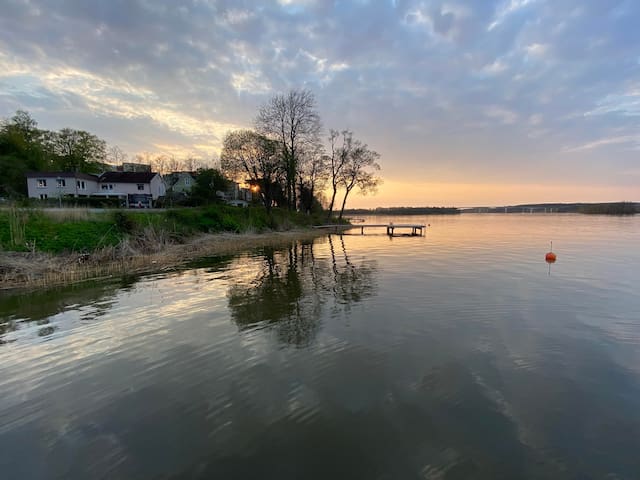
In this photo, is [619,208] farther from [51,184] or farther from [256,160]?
[51,184]

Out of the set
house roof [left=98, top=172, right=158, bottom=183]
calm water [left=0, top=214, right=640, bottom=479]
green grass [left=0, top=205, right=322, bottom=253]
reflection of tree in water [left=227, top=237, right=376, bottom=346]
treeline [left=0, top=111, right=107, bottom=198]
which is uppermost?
treeline [left=0, top=111, right=107, bottom=198]

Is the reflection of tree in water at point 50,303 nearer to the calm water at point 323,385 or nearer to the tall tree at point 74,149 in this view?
the calm water at point 323,385

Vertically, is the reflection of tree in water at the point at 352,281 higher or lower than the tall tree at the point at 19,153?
lower

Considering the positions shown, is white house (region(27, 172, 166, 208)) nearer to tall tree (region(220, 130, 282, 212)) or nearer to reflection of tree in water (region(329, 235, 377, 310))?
tall tree (region(220, 130, 282, 212))

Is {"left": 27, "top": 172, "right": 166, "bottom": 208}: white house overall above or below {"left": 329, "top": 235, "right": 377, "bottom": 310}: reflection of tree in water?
above

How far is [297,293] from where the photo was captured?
1129 cm

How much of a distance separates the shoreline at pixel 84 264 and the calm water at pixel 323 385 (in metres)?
2.20

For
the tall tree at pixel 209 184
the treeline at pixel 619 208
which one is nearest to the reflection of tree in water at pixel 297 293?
the tall tree at pixel 209 184

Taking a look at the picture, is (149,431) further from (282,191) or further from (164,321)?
(282,191)

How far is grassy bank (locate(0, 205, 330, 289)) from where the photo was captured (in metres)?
13.4

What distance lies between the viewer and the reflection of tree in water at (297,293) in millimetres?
8250

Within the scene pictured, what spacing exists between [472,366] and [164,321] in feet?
25.2

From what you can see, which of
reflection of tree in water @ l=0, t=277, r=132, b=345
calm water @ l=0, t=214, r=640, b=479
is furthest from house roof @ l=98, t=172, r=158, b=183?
calm water @ l=0, t=214, r=640, b=479

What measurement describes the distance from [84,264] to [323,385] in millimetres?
15310
